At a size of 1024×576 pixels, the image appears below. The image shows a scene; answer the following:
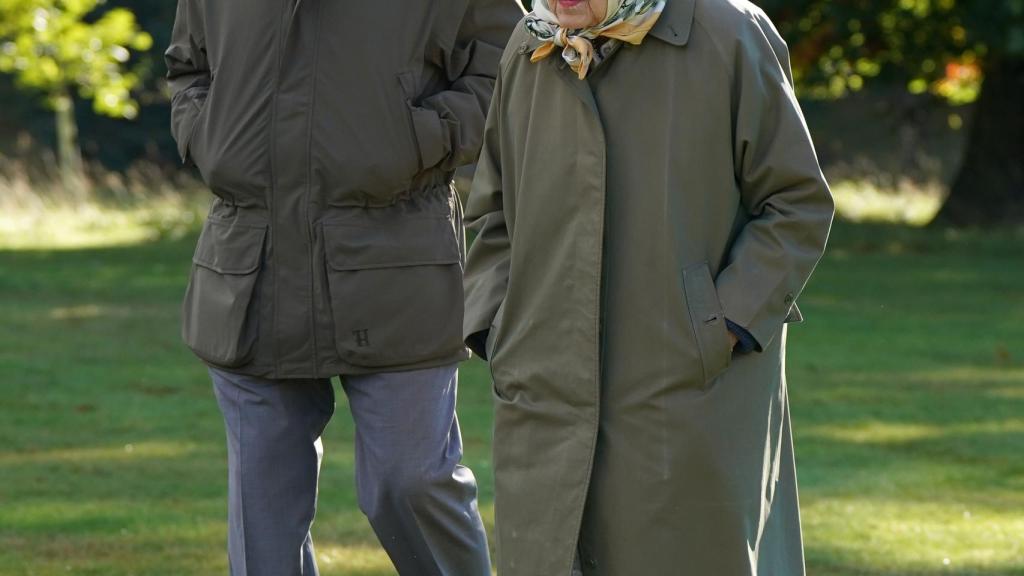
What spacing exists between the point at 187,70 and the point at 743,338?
191cm

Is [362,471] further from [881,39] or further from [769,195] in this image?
[881,39]

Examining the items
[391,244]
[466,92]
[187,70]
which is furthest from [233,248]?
[466,92]

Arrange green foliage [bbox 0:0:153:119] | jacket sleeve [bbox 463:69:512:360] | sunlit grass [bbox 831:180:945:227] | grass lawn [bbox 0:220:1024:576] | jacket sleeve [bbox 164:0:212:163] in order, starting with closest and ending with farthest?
jacket sleeve [bbox 463:69:512:360]
jacket sleeve [bbox 164:0:212:163]
grass lawn [bbox 0:220:1024:576]
green foliage [bbox 0:0:153:119]
sunlit grass [bbox 831:180:945:227]

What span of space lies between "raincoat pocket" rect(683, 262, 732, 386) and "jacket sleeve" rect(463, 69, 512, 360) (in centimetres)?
47

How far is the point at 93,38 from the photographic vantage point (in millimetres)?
20484

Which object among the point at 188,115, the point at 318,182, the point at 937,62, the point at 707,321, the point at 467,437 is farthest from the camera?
the point at 937,62

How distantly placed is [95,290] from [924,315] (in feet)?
23.2

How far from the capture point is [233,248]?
4457 millimetres

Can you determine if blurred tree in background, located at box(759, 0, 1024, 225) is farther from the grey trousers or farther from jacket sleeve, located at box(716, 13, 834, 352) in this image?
jacket sleeve, located at box(716, 13, 834, 352)

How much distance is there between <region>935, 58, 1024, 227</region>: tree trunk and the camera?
831 inches

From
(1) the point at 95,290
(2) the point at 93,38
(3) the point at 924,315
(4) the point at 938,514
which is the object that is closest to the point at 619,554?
(4) the point at 938,514

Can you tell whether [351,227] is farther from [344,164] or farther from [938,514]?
[938,514]

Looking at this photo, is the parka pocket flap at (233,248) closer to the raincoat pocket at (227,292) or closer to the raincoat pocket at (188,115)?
the raincoat pocket at (227,292)

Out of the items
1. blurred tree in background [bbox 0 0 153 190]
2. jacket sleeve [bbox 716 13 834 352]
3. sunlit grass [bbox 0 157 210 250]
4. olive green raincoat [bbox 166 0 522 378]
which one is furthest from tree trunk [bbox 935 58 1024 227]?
jacket sleeve [bbox 716 13 834 352]
